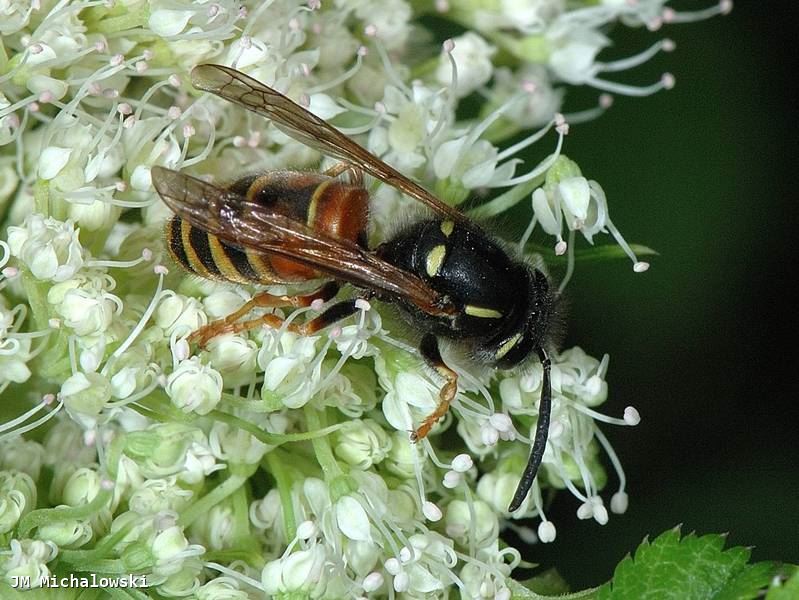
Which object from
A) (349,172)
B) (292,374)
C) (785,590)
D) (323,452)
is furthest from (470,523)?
(349,172)

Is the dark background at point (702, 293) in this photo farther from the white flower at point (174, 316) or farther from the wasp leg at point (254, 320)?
the white flower at point (174, 316)

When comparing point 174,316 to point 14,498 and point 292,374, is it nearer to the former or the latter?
point 292,374

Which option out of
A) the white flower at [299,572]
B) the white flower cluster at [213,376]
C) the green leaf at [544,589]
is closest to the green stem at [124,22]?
the white flower cluster at [213,376]

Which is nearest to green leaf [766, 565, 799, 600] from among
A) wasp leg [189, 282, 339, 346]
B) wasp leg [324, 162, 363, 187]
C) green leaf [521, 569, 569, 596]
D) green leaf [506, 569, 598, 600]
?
green leaf [506, 569, 598, 600]

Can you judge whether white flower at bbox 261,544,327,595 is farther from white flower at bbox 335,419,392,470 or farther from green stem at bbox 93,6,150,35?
green stem at bbox 93,6,150,35

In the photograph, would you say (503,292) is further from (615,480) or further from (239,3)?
(615,480)

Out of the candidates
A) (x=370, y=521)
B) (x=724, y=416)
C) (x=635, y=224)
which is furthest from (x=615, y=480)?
(x=370, y=521)
